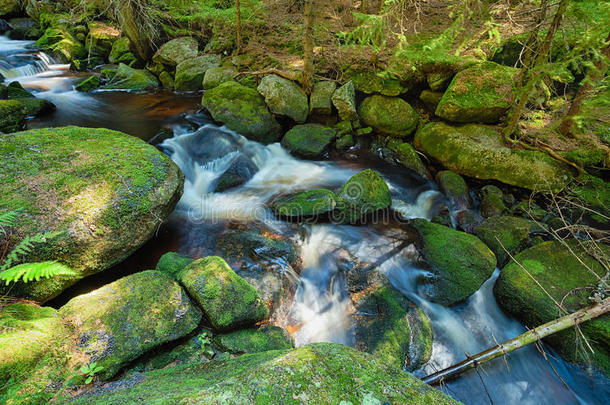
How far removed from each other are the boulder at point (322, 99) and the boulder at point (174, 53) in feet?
21.2

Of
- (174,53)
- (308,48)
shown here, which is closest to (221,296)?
(308,48)

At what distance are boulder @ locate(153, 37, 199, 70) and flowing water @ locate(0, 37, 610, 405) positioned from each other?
2.49 metres

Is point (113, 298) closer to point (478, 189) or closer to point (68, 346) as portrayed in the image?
point (68, 346)

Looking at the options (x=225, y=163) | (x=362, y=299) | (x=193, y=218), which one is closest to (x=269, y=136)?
(x=225, y=163)

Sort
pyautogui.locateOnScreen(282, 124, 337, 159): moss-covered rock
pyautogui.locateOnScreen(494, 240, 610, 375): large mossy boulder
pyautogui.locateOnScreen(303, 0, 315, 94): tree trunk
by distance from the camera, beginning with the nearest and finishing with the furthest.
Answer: pyautogui.locateOnScreen(494, 240, 610, 375): large mossy boulder → pyautogui.locateOnScreen(303, 0, 315, 94): tree trunk → pyautogui.locateOnScreen(282, 124, 337, 159): moss-covered rock

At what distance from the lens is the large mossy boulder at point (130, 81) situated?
10523mm

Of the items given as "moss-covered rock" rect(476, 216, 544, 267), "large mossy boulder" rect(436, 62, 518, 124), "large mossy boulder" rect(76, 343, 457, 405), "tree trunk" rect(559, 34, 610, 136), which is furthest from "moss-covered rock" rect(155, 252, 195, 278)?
"tree trunk" rect(559, 34, 610, 136)

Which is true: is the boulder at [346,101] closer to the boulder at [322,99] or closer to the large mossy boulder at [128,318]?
the boulder at [322,99]

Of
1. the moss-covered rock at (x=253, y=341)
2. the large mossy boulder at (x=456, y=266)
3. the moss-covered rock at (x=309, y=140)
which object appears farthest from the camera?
the moss-covered rock at (x=309, y=140)

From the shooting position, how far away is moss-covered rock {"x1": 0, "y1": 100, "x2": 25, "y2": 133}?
6562 millimetres

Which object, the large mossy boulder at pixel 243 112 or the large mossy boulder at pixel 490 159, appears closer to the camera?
the large mossy boulder at pixel 490 159

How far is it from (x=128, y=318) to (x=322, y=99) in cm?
739

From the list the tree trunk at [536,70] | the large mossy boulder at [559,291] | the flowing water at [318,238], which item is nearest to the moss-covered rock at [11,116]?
the flowing water at [318,238]

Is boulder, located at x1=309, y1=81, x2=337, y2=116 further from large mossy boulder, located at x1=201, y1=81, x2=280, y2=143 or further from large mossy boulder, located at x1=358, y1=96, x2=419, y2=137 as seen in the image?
large mossy boulder, located at x1=201, y1=81, x2=280, y2=143
